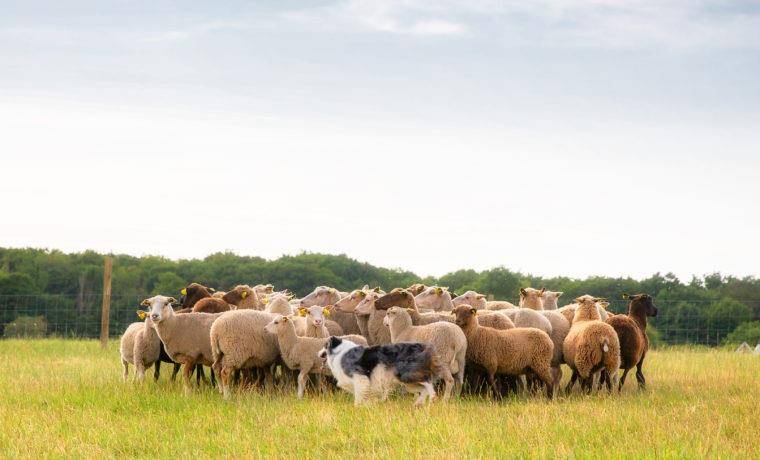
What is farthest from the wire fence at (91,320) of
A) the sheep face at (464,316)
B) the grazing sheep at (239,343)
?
the grazing sheep at (239,343)

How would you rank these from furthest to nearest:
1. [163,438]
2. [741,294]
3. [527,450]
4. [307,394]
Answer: [741,294], [307,394], [163,438], [527,450]

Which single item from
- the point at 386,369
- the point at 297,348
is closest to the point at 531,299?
the point at 297,348

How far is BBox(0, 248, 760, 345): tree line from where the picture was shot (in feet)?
113

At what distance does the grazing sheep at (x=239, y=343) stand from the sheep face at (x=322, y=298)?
2.80 metres

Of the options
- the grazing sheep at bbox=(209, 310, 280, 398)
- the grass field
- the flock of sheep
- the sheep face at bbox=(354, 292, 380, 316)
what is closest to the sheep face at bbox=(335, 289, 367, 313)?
the flock of sheep

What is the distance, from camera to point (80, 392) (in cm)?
1322

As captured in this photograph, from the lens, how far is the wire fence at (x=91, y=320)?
1254 inches

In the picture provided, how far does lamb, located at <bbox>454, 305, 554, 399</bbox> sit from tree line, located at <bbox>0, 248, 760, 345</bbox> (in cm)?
2142

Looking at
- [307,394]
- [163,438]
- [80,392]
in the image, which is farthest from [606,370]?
[80,392]

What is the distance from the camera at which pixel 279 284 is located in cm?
3934

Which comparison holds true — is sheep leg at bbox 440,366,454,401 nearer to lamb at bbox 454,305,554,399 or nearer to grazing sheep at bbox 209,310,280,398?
lamb at bbox 454,305,554,399

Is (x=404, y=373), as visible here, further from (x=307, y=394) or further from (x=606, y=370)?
(x=606, y=370)

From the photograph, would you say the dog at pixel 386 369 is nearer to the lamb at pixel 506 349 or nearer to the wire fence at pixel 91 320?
the lamb at pixel 506 349

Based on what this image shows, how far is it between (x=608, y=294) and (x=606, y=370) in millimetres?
27322
